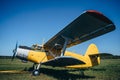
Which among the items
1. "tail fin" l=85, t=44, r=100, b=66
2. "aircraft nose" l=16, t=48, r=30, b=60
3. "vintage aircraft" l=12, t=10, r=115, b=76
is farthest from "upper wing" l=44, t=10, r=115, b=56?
"tail fin" l=85, t=44, r=100, b=66

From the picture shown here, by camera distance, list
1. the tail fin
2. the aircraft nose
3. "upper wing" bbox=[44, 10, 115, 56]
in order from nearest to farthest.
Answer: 1. "upper wing" bbox=[44, 10, 115, 56]
2. the aircraft nose
3. the tail fin

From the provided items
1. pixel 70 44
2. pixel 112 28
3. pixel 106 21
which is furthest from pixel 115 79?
pixel 70 44

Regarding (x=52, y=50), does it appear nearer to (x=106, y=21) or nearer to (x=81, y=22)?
(x=81, y=22)

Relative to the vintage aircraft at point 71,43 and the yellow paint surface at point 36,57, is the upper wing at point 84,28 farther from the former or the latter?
the yellow paint surface at point 36,57

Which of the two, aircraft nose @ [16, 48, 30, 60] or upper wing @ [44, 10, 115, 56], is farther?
aircraft nose @ [16, 48, 30, 60]

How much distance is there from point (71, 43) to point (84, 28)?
3583mm

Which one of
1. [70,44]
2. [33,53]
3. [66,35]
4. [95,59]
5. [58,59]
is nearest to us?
[58,59]

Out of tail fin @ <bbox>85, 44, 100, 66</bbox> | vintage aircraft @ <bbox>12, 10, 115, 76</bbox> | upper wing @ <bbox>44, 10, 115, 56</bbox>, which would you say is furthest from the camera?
tail fin @ <bbox>85, 44, 100, 66</bbox>

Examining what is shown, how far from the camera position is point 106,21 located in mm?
7145

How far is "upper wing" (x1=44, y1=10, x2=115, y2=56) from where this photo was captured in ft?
23.0

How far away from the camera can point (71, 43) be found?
1216cm

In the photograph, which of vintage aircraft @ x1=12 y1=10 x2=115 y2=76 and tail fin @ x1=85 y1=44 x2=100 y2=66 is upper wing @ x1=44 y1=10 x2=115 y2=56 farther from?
tail fin @ x1=85 y1=44 x2=100 y2=66

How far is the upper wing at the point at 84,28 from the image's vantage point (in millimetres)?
7016

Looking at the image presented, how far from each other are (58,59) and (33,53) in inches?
136
